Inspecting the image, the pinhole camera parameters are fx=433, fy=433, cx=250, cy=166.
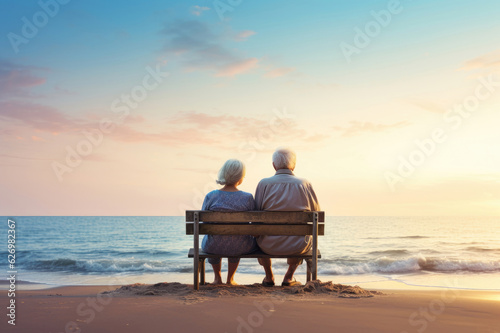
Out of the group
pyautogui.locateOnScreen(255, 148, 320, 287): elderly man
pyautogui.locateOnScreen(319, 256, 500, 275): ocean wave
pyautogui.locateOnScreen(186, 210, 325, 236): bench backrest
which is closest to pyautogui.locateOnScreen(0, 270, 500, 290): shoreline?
pyautogui.locateOnScreen(319, 256, 500, 275): ocean wave

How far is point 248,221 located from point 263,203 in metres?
0.49

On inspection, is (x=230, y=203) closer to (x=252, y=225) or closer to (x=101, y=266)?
(x=252, y=225)

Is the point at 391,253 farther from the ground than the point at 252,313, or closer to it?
closer to it

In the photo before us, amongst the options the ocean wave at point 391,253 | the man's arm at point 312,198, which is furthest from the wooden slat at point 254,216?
the ocean wave at point 391,253

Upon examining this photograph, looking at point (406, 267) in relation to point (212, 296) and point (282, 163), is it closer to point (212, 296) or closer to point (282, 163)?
point (282, 163)

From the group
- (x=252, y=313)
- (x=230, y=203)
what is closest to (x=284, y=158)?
(x=230, y=203)

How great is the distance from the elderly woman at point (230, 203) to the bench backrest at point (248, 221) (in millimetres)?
244

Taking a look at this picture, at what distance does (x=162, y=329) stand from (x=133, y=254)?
16241 mm

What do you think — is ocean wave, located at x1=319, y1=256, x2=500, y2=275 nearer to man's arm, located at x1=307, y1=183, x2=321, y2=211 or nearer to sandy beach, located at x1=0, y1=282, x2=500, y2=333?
man's arm, located at x1=307, y1=183, x2=321, y2=211

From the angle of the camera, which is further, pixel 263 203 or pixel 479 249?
pixel 479 249

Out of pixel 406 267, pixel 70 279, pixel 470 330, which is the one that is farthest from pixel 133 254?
pixel 470 330

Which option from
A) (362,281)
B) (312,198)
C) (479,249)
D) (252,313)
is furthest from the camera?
(479,249)

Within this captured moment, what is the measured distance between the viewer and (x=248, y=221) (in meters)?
5.53

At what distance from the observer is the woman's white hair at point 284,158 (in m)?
6.04
